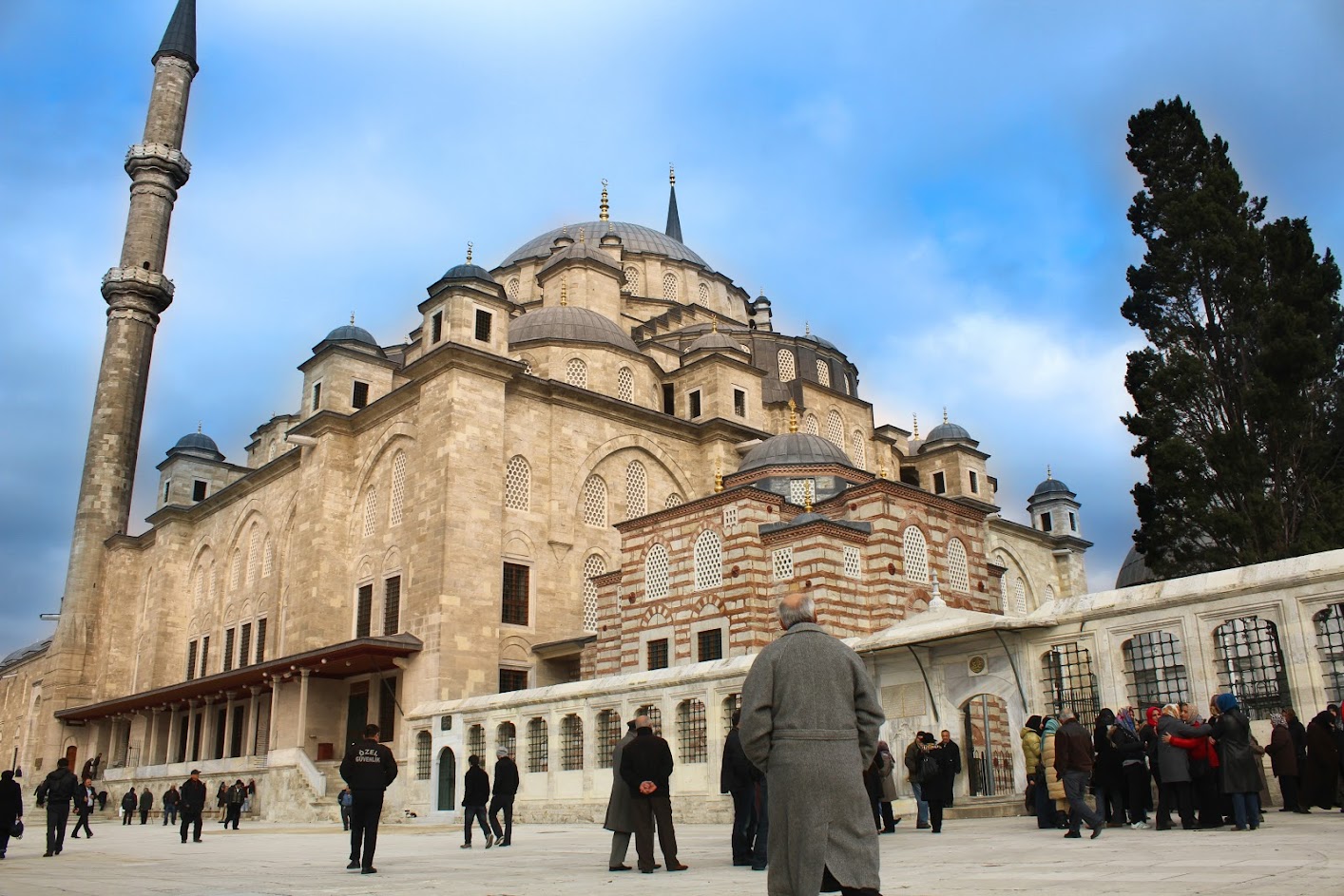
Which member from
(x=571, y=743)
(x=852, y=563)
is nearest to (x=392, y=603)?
(x=571, y=743)

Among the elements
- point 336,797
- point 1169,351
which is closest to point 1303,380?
point 1169,351

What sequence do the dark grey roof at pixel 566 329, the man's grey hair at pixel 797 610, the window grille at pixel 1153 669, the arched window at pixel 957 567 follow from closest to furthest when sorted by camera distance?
the man's grey hair at pixel 797 610 → the window grille at pixel 1153 669 → the arched window at pixel 957 567 → the dark grey roof at pixel 566 329

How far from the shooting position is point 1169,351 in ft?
56.1

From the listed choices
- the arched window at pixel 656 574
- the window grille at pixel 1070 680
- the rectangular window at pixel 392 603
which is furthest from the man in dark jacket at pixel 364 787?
the rectangular window at pixel 392 603

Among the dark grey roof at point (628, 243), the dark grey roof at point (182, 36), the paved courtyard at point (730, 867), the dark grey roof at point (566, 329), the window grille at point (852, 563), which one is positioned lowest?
the paved courtyard at point (730, 867)

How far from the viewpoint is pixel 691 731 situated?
529 inches

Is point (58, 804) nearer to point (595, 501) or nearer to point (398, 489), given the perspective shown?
point (398, 489)

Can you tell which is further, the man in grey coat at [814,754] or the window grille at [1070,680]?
the window grille at [1070,680]

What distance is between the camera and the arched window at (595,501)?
78.7ft

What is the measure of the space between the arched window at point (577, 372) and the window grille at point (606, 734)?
12333 mm

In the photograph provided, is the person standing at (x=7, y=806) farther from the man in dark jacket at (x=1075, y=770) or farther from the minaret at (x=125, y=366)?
the minaret at (x=125, y=366)

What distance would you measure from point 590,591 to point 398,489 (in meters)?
4.78

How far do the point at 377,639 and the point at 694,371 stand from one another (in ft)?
36.9

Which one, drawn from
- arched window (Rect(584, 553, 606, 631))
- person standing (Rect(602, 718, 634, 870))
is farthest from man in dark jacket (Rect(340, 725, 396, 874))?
arched window (Rect(584, 553, 606, 631))
